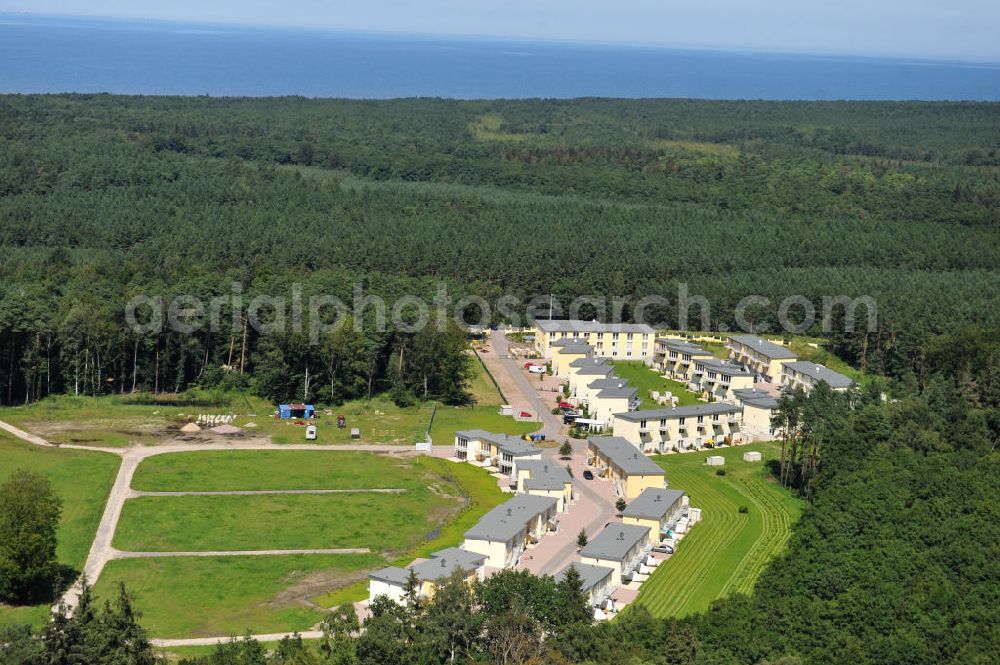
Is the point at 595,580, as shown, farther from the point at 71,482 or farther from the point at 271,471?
the point at 71,482

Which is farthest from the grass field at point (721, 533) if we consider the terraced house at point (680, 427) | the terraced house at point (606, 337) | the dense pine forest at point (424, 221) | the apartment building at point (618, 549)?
the terraced house at point (606, 337)

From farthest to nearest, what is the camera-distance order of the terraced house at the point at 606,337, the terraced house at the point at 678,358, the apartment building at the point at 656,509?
the terraced house at the point at 606,337 < the terraced house at the point at 678,358 < the apartment building at the point at 656,509

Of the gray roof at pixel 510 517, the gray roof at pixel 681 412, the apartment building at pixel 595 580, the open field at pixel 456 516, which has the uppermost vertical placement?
the gray roof at pixel 681 412

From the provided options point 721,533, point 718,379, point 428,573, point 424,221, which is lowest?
point 721,533

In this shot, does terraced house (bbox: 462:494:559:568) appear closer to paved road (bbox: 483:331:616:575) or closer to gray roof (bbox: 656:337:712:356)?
paved road (bbox: 483:331:616:575)

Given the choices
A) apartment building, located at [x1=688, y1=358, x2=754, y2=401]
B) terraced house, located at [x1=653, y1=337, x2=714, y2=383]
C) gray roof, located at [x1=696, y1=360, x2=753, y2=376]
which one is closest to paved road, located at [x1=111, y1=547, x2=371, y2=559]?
apartment building, located at [x1=688, y1=358, x2=754, y2=401]

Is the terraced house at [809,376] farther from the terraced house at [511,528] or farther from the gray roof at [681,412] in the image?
the terraced house at [511,528]

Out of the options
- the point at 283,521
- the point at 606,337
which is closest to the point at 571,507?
the point at 283,521
